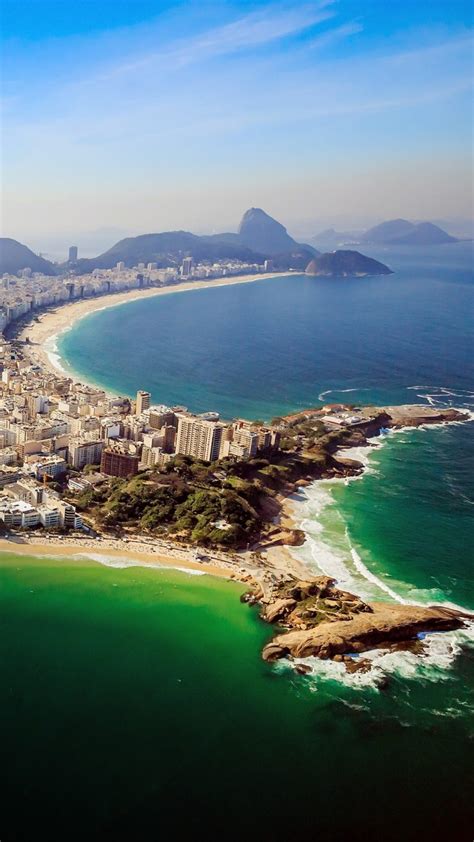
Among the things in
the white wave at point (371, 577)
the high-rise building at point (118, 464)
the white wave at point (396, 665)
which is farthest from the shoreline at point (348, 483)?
the high-rise building at point (118, 464)

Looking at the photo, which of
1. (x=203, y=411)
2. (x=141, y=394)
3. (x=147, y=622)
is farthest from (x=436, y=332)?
(x=147, y=622)

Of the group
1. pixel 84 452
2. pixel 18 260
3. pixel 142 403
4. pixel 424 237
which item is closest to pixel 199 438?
pixel 84 452

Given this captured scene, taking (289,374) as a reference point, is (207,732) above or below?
below

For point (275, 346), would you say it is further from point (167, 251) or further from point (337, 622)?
point (167, 251)

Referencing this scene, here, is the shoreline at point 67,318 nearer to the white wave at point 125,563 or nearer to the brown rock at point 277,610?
the white wave at point 125,563

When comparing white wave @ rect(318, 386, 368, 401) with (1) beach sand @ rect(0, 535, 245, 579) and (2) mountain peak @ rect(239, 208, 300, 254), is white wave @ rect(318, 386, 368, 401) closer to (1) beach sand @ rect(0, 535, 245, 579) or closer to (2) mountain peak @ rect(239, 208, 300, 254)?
(1) beach sand @ rect(0, 535, 245, 579)

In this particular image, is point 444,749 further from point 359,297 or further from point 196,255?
point 196,255
